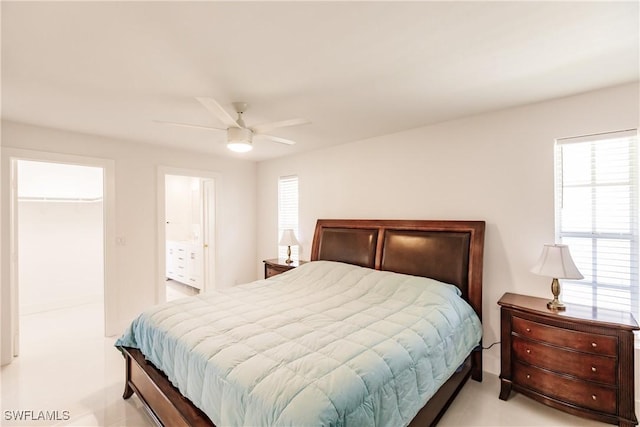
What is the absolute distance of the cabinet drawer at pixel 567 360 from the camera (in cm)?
194

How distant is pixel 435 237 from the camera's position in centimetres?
294

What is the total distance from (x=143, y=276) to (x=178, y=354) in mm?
2612

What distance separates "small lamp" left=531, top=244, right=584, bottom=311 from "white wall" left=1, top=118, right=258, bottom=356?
4.17 metres

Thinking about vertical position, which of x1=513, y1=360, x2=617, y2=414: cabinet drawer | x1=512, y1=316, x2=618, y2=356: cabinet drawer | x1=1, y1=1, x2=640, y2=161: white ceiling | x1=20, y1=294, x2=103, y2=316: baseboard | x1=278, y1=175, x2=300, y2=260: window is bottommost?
x1=20, y1=294, x2=103, y2=316: baseboard

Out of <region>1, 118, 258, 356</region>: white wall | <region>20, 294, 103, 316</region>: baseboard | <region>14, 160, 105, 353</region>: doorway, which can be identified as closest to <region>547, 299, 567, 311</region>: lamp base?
<region>1, 118, 258, 356</region>: white wall

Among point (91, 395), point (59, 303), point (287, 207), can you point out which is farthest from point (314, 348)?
point (59, 303)

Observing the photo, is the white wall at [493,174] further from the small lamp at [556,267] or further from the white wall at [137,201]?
the white wall at [137,201]

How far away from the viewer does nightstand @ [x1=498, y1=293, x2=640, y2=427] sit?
190 cm

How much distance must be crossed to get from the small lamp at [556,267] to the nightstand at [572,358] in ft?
0.44

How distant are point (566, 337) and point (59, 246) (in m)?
6.41

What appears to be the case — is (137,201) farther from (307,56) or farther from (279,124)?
(307,56)

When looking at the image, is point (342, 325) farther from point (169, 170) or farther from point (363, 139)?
point (169, 170)

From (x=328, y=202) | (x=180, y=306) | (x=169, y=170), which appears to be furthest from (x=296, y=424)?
(x=169, y=170)

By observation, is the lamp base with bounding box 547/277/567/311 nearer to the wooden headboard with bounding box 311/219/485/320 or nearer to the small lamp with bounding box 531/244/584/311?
the small lamp with bounding box 531/244/584/311
